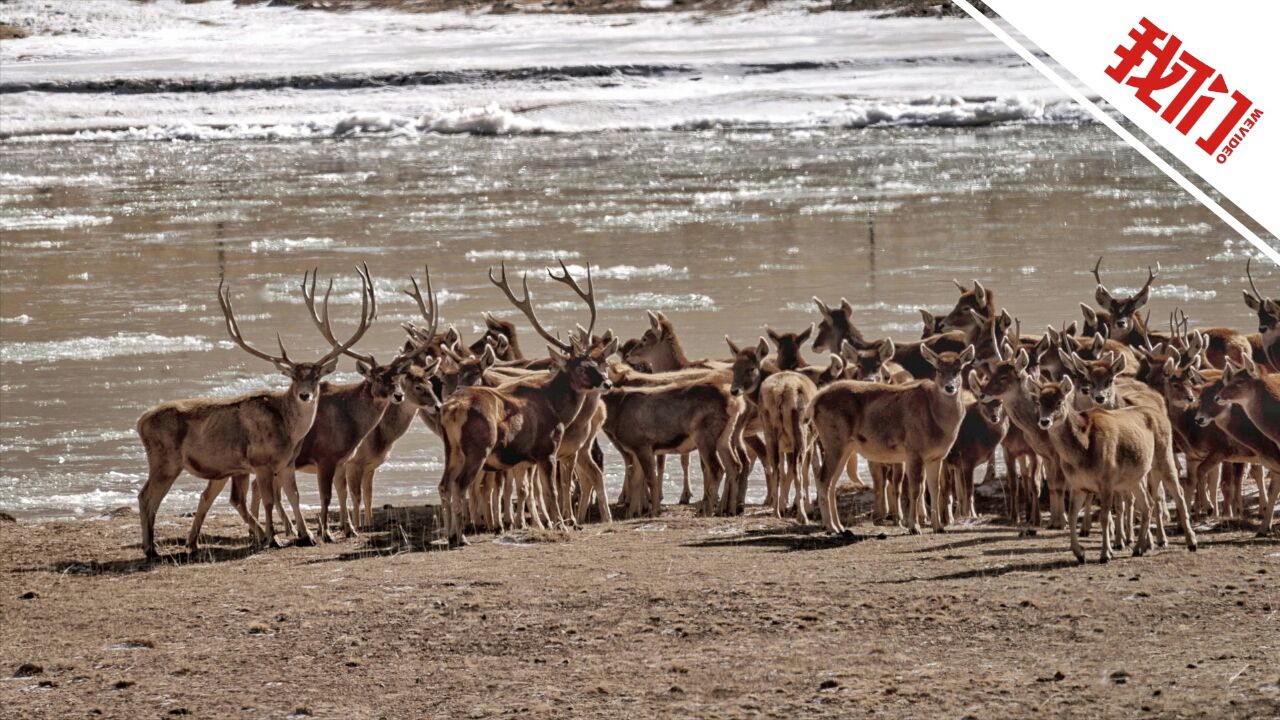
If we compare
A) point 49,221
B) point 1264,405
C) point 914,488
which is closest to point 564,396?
point 914,488

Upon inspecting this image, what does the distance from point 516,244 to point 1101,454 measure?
18903 millimetres

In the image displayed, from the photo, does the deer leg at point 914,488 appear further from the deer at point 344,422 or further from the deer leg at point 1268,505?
the deer at point 344,422

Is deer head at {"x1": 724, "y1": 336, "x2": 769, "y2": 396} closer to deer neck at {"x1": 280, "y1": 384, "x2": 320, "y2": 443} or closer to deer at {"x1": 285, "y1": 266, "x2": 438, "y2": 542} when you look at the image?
deer at {"x1": 285, "y1": 266, "x2": 438, "y2": 542}

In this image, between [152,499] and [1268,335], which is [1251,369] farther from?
[152,499]

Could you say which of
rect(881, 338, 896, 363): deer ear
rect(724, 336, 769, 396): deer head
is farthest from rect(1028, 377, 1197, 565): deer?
rect(724, 336, 769, 396): deer head

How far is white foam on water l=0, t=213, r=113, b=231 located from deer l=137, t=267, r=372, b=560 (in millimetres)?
21314

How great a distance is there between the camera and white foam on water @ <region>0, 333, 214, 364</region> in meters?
20.2

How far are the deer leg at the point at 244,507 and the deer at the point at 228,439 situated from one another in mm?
136

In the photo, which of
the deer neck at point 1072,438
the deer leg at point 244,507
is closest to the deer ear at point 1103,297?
the deer neck at point 1072,438

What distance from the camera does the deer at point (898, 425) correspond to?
1211 cm

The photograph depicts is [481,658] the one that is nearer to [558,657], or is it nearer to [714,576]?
[558,657]

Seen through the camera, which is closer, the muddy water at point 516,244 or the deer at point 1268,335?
the deer at point 1268,335

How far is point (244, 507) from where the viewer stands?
12.6 m

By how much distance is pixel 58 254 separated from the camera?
94.4 feet
